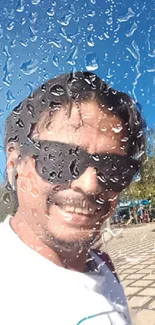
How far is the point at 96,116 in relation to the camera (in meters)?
0.39

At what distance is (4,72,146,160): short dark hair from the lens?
380mm

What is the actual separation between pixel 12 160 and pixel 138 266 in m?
0.24

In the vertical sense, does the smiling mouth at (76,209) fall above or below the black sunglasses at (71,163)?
below

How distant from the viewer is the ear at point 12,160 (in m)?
0.37

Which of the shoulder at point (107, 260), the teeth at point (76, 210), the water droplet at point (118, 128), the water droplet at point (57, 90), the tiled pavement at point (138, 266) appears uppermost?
the water droplet at point (57, 90)

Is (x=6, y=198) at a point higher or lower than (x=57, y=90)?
lower

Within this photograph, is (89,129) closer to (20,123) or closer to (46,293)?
(20,123)

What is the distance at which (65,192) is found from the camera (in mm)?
384

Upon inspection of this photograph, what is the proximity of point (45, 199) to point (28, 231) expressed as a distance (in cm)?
4

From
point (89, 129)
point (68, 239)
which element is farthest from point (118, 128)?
point (68, 239)

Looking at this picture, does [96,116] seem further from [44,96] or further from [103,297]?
[103,297]

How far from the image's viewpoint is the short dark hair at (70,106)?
1.25ft

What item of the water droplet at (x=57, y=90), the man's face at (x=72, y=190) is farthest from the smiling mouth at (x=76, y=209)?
the water droplet at (x=57, y=90)

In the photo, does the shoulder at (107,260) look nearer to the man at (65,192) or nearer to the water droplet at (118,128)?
the man at (65,192)
